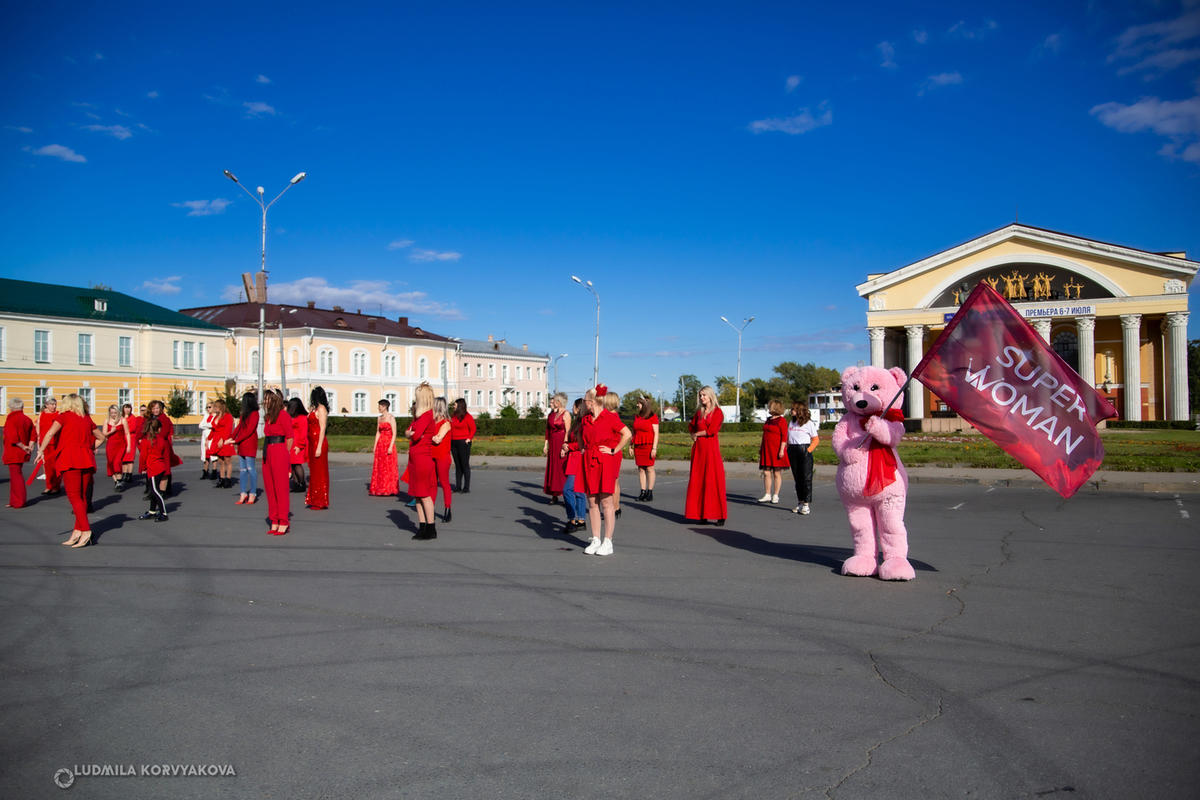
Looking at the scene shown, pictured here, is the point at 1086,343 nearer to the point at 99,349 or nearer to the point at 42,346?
the point at 99,349

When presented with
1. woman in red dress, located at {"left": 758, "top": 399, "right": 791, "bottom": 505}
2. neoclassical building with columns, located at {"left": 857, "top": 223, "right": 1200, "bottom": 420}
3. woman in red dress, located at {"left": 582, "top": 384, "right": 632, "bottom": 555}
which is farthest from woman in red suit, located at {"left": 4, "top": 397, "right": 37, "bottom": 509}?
neoclassical building with columns, located at {"left": 857, "top": 223, "right": 1200, "bottom": 420}

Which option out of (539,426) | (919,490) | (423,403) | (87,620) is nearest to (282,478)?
(423,403)

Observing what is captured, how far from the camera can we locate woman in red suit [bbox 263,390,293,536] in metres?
11.0

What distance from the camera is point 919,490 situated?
17750 mm

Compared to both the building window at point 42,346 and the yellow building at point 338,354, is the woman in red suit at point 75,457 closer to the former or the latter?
the building window at point 42,346

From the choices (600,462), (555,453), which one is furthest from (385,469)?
(600,462)

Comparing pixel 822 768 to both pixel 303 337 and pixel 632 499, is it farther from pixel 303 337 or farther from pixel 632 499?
pixel 303 337

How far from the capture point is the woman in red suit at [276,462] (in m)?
11.0

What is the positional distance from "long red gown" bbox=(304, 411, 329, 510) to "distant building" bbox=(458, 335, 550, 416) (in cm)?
7264

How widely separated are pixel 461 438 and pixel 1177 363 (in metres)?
58.9

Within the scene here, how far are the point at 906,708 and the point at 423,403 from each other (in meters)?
7.79

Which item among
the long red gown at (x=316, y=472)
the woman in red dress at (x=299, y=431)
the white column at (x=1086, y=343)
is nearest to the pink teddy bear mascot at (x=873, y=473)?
the long red gown at (x=316, y=472)

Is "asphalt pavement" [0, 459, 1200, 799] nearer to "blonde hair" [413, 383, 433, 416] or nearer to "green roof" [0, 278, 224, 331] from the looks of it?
"blonde hair" [413, 383, 433, 416]

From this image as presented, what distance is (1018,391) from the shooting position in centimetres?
727
